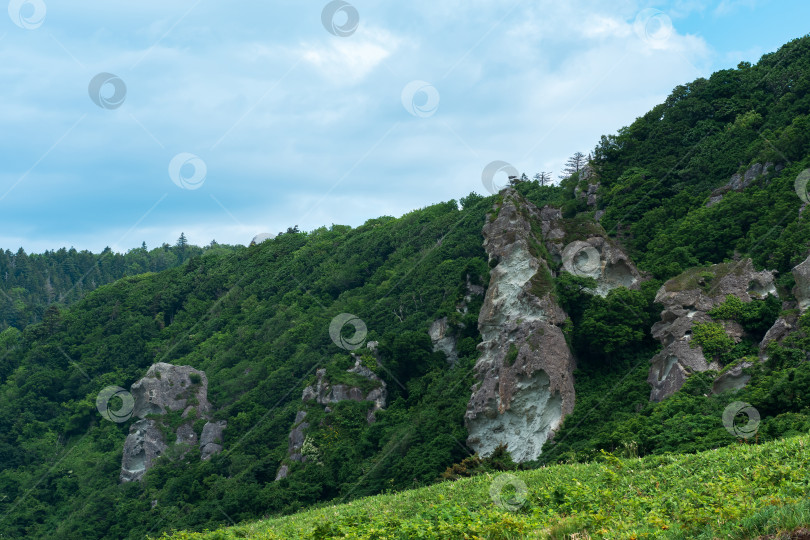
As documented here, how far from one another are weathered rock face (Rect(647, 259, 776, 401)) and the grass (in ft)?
55.5

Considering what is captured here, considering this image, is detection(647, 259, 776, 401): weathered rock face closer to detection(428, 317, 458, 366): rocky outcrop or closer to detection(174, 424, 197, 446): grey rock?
detection(428, 317, 458, 366): rocky outcrop

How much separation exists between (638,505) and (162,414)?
59.2 m

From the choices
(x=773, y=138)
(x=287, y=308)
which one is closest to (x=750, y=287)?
(x=773, y=138)

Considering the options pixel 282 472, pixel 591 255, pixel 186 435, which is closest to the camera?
pixel 591 255

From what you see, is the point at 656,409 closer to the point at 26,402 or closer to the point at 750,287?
the point at 750,287

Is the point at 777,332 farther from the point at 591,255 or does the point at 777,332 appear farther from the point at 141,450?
the point at 141,450

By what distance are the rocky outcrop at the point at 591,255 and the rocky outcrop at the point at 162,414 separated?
32.6 m

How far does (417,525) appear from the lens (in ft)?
47.6

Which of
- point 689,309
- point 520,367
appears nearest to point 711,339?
point 689,309

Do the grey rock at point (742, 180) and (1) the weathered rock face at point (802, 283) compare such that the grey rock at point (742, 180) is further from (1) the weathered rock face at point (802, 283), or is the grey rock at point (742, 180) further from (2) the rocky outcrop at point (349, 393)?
(2) the rocky outcrop at point (349, 393)

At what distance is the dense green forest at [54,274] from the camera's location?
148m

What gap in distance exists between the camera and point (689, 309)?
40.4m

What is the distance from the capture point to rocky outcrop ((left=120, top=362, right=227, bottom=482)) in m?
63.2

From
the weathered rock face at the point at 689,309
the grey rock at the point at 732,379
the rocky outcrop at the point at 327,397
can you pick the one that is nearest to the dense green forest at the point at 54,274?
the rocky outcrop at the point at 327,397
